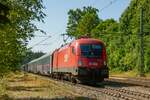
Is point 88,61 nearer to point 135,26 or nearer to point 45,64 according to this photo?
point 45,64

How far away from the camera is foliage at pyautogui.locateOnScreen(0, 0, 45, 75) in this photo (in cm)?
2414

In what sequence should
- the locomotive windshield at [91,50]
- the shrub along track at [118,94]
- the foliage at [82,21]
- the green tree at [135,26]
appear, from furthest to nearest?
the foliage at [82,21] < the green tree at [135,26] < the locomotive windshield at [91,50] < the shrub along track at [118,94]

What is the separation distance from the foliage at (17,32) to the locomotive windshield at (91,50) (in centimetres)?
612

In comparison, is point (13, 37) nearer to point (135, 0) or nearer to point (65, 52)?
point (65, 52)

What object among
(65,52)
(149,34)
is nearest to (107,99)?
(65,52)

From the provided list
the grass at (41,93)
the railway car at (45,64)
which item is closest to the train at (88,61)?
the grass at (41,93)

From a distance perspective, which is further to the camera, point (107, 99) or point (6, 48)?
point (6, 48)

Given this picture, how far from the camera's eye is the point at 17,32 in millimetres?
25344

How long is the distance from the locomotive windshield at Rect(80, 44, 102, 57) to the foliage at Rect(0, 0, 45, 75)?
6125mm

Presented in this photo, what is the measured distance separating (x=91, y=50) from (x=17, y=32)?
7.95 metres

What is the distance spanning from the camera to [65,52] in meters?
37.0

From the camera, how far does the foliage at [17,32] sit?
24141 mm

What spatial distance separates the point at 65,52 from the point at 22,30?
36.4 ft

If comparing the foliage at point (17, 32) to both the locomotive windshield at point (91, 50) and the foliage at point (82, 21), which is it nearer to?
the locomotive windshield at point (91, 50)
